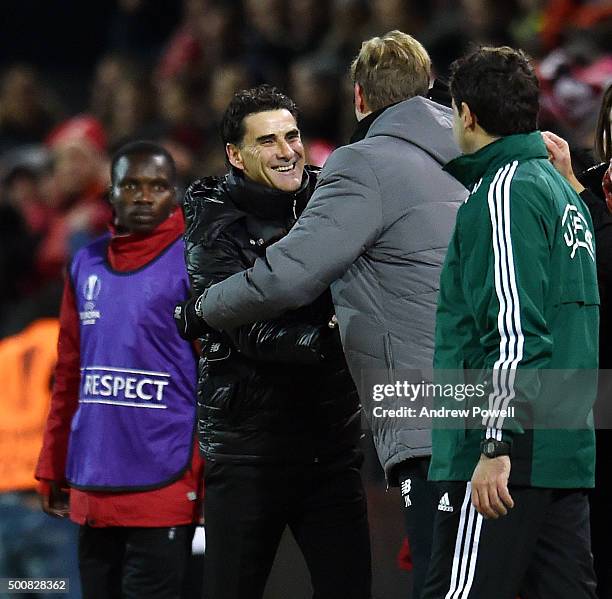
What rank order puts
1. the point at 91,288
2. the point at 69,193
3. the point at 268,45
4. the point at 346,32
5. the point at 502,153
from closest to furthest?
1. the point at 502,153
2. the point at 91,288
3. the point at 346,32
4. the point at 69,193
5. the point at 268,45

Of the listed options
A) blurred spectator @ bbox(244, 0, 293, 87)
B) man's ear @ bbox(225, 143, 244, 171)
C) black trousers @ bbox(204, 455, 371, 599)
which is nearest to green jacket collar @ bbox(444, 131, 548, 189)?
man's ear @ bbox(225, 143, 244, 171)

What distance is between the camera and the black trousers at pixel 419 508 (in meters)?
3.22

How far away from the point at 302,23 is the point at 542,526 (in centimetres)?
632

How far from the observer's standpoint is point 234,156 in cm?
379

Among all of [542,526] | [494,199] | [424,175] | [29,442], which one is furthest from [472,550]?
[29,442]

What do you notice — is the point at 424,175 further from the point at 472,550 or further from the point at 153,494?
the point at 153,494

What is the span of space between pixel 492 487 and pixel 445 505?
0.20 metres

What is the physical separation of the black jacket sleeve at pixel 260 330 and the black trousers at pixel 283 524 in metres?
0.33

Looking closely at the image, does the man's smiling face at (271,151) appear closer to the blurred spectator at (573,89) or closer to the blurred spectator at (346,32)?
the blurred spectator at (573,89)

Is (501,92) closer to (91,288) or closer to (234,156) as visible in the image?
(234,156)

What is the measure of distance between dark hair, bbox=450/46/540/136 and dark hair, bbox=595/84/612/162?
869 mm

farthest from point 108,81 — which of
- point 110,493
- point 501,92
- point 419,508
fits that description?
point 501,92

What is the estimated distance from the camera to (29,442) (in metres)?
5.89

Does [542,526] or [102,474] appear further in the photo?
[102,474]
